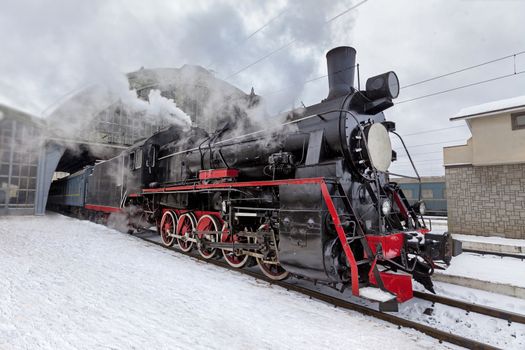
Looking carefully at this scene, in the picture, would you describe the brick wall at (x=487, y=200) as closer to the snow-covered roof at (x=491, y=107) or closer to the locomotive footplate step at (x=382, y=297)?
the snow-covered roof at (x=491, y=107)

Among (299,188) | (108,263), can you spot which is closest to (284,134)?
(299,188)

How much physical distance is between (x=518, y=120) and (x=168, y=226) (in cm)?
1211

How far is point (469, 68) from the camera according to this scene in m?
6.32

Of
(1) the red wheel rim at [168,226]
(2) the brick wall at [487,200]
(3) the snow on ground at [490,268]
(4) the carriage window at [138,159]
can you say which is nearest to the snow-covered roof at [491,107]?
(2) the brick wall at [487,200]

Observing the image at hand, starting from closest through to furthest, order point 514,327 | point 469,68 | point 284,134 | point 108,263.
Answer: point 514,327, point 284,134, point 108,263, point 469,68

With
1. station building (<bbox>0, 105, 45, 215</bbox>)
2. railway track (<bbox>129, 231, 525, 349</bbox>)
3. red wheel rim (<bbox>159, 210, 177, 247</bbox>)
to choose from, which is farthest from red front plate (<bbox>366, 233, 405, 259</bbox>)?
station building (<bbox>0, 105, 45, 215</bbox>)

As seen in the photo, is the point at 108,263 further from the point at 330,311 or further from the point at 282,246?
the point at 330,311

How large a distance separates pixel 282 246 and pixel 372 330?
1477mm

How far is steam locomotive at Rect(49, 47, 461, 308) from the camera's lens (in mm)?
3730

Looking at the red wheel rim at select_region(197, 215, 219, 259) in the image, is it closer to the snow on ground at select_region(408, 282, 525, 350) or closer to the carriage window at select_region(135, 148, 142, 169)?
the carriage window at select_region(135, 148, 142, 169)

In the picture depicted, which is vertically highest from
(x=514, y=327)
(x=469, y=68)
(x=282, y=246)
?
(x=469, y=68)

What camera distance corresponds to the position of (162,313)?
11.5 ft

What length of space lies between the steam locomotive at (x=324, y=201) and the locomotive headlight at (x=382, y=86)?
2cm

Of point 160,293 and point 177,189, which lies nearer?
point 160,293
